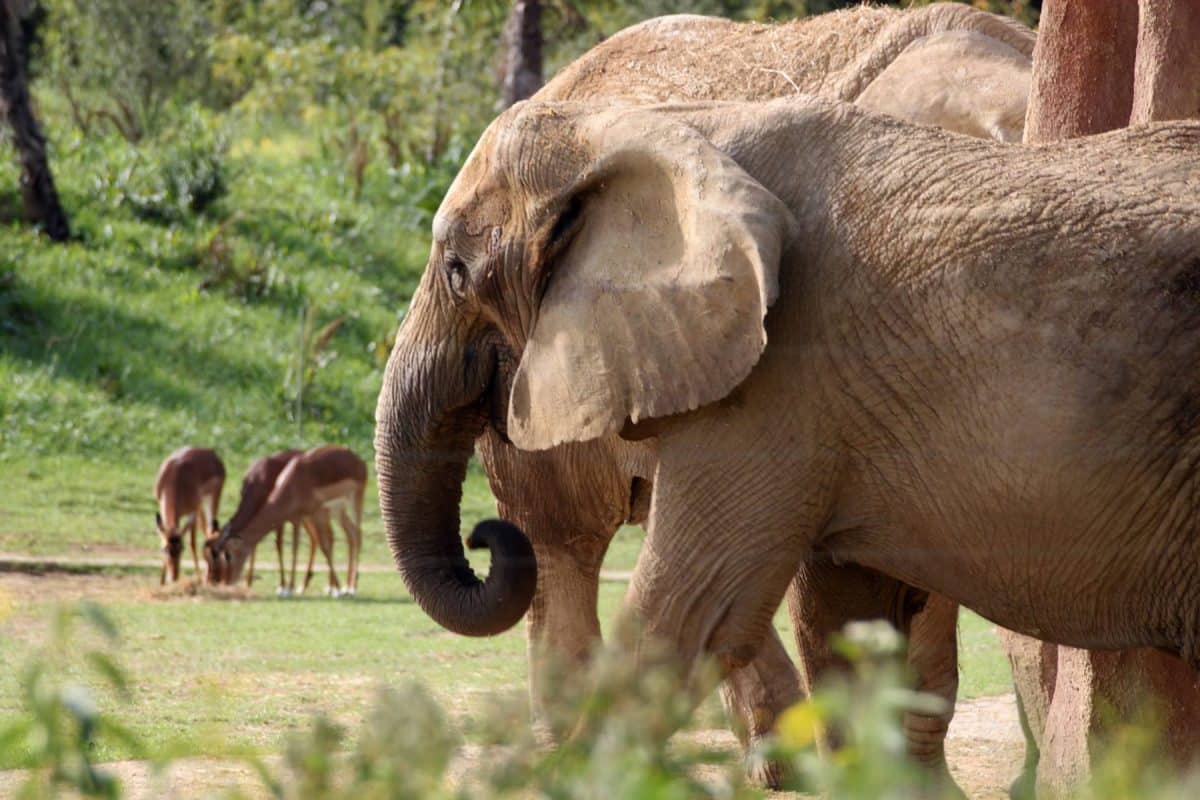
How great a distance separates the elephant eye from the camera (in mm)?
5484

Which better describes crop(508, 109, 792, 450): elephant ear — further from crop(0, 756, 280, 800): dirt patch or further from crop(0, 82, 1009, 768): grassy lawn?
crop(0, 82, 1009, 768): grassy lawn

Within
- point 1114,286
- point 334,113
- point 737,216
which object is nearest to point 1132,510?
point 1114,286

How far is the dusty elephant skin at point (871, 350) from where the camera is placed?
4.41 m

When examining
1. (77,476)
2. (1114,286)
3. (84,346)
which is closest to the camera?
(1114,286)

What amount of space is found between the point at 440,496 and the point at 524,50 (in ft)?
45.6

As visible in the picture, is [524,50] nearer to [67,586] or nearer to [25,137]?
[25,137]

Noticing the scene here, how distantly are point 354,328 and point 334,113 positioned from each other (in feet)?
21.3

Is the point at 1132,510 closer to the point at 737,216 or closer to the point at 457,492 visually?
the point at 737,216

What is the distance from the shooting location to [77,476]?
16281 millimetres

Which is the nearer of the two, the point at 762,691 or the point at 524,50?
the point at 762,691

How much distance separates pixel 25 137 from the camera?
19172mm

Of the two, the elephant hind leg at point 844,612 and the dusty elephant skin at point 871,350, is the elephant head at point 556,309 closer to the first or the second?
the dusty elephant skin at point 871,350

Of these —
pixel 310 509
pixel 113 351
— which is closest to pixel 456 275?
pixel 310 509

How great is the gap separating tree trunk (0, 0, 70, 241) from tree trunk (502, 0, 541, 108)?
14.9 feet
